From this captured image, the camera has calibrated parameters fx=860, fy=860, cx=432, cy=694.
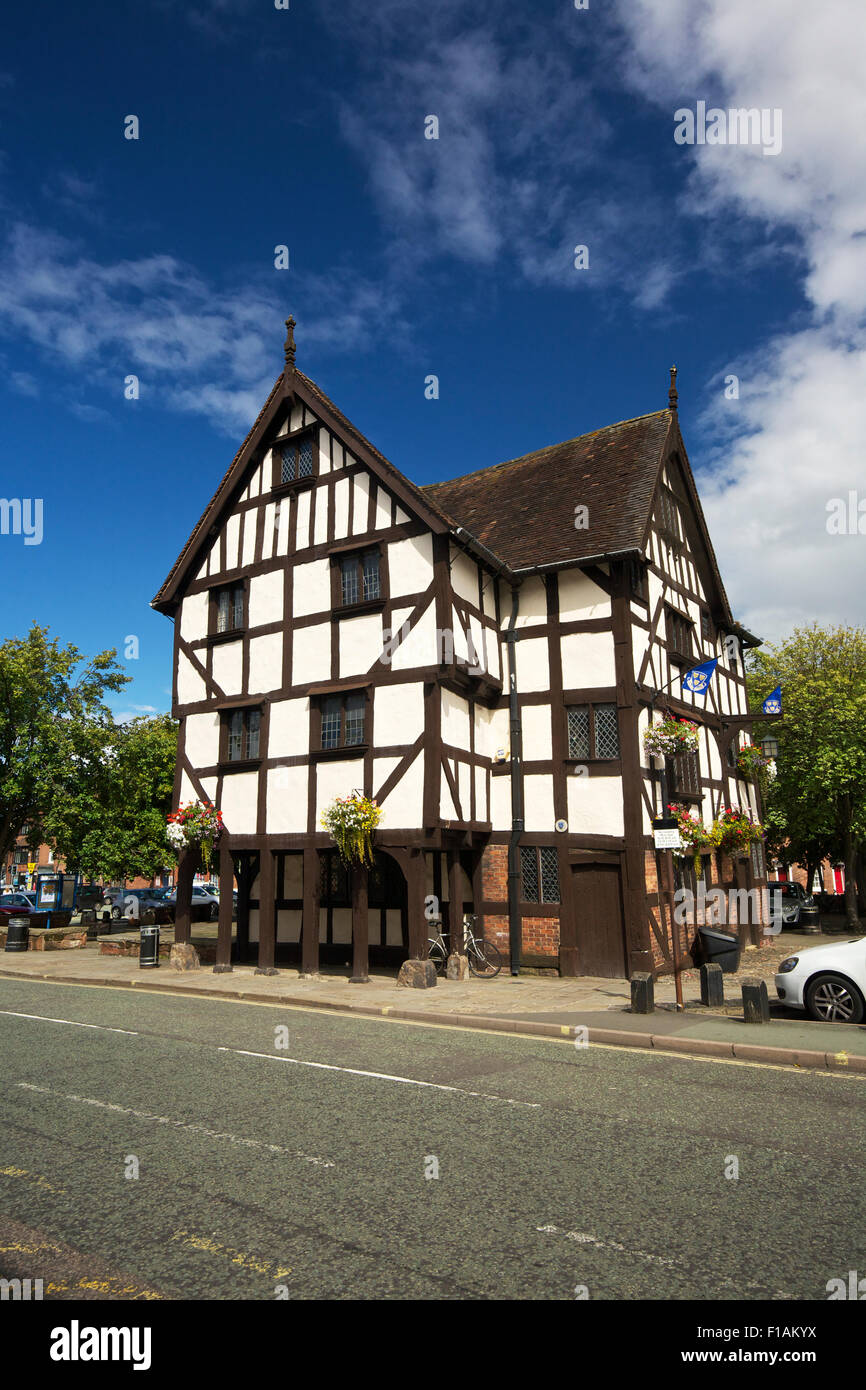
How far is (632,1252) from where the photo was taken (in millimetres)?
4723

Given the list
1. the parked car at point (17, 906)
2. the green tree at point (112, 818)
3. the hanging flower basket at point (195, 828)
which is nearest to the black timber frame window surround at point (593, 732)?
the hanging flower basket at point (195, 828)

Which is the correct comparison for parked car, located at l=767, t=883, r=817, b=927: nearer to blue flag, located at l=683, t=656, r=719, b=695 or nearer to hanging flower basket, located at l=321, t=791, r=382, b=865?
blue flag, located at l=683, t=656, r=719, b=695

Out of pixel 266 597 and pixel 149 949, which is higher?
pixel 266 597

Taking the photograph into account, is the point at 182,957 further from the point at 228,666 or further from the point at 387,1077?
the point at 387,1077

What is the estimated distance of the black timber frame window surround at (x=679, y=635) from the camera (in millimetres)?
20453

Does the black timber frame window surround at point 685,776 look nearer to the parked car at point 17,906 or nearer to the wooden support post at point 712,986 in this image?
the wooden support post at point 712,986

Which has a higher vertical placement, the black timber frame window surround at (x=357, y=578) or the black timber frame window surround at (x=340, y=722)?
the black timber frame window surround at (x=357, y=578)

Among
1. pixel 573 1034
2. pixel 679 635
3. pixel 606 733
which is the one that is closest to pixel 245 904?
pixel 606 733

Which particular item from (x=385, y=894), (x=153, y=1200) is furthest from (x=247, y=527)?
(x=153, y=1200)

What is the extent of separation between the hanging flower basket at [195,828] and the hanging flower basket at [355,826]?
3.81 meters

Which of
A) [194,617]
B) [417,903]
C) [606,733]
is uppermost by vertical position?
[194,617]

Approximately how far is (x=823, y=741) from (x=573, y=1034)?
2023 centimetres

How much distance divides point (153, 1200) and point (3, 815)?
32.7 meters
